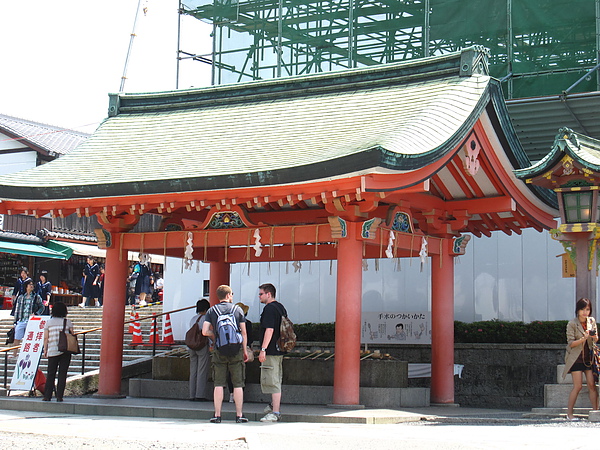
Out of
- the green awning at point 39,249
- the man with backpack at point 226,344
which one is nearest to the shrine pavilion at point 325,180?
the man with backpack at point 226,344

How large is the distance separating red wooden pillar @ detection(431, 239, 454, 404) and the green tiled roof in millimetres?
2968

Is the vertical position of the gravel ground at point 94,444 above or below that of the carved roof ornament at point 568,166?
Result: below

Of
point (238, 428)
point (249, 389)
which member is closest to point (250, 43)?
point (249, 389)

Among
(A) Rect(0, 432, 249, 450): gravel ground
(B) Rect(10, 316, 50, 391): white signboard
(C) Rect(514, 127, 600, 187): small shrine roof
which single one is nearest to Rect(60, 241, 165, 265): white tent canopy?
(B) Rect(10, 316, 50, 391): white signboard

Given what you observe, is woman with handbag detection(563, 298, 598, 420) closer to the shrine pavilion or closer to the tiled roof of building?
the shrine pavilion

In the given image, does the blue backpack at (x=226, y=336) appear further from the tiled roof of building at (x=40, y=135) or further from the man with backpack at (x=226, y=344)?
the tiled roof of building at (x=40, y=135)

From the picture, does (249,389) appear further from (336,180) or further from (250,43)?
(250,43)

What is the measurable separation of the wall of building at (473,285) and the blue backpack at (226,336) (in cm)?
593

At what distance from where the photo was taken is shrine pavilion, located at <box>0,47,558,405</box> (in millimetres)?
12156

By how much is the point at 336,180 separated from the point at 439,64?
411 cm

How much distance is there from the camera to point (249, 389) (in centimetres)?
1435

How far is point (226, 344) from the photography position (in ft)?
36.6

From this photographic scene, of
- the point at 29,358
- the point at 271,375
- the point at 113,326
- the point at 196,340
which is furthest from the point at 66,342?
the point at 271,375

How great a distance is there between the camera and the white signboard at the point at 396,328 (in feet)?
59.2
